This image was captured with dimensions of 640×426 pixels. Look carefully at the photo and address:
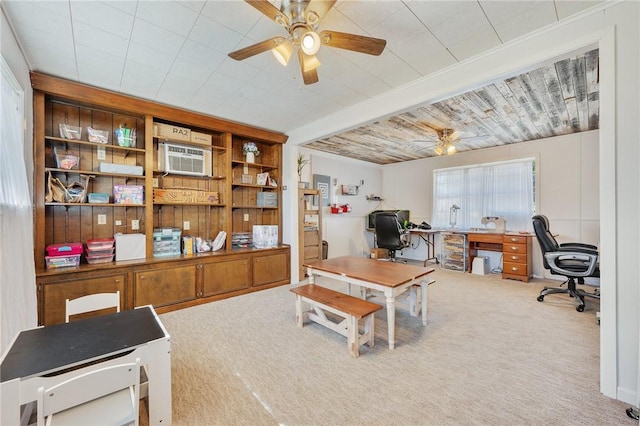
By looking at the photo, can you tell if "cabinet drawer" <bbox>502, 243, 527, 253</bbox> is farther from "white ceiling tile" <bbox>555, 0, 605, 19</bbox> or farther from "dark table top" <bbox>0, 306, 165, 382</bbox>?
"dark table top" <bbox>0, 306, 165, 382</bbox>

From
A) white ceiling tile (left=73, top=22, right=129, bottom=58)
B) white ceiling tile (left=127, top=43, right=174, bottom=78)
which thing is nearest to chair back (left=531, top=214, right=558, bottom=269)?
white ceiling tile (left=127, top=43, right=174, bottom=78)

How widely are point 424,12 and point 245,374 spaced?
2939 millimetres

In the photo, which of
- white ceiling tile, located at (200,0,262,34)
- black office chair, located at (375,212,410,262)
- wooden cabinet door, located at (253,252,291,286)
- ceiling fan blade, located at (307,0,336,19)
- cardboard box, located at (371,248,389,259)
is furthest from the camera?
cardboard box, located at (371,248,389,259)

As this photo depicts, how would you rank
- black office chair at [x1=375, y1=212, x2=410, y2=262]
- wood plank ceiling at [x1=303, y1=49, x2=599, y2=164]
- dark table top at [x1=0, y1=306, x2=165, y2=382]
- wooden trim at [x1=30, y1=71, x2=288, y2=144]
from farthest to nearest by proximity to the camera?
1. black office chair at [x1=375, y1=212, x2=410, y2=262]
2. wood plank ceiling at [x1=303, y1=49, x2=599, y2=164]
3. wooden trim at [x1=30, y1=71, x2=288, y2=144]
4. dark table top at [x1=0, y1=306, x2=165, y2=382]

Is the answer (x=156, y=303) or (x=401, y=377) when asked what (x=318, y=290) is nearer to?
(x=401, y=377)

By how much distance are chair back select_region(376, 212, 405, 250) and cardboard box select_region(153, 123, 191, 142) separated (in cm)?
379

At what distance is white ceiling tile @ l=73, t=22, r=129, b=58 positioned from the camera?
1961 mm

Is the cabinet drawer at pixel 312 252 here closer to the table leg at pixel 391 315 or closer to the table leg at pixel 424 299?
the table leg at pixel 424 299

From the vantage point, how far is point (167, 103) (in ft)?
10.8

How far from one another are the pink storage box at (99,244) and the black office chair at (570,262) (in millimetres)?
5499

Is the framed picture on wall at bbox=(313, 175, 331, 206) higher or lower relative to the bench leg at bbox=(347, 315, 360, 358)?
higher

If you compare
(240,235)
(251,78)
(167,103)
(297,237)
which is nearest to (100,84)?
(167,103)

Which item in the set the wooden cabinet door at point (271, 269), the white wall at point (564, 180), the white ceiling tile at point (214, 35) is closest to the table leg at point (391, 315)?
the wooden cabinet door at point (271, 269)

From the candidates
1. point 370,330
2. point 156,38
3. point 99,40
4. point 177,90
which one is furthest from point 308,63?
point 370,330
